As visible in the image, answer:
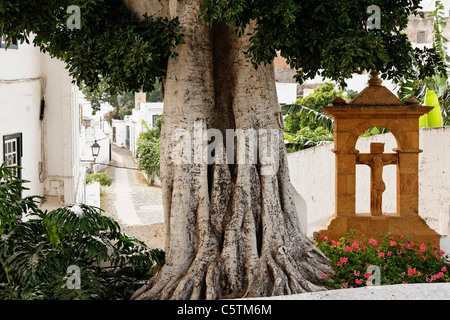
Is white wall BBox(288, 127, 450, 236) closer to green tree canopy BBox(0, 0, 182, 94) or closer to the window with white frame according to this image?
the window with white frame

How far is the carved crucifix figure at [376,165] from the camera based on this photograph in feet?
30.3

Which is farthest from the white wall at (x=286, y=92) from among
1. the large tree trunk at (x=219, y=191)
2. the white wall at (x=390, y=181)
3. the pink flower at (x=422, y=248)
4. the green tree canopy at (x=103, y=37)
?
the green tree canopy at (x=103, y=37)

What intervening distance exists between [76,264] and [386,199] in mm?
7599

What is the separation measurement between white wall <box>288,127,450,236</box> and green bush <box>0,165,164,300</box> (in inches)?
208

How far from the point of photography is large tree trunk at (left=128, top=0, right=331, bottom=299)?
7586mm

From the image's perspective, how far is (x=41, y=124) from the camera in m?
13.1

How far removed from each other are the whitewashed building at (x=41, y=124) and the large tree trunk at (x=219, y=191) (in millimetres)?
4473

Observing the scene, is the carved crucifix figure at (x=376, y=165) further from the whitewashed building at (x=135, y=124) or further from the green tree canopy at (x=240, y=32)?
the whitewashed building at (x=135, y=124)

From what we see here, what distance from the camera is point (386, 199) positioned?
1323 cm

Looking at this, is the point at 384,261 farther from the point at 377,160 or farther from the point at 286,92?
the point at 286,92

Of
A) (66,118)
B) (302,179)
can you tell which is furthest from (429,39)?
(66,118)

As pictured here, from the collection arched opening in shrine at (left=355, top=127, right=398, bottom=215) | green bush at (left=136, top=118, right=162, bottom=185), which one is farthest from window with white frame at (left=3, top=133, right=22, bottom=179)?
green bush at (left=136, top=118, right=162, bottom=185)

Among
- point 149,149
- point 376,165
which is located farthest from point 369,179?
point 149,149
